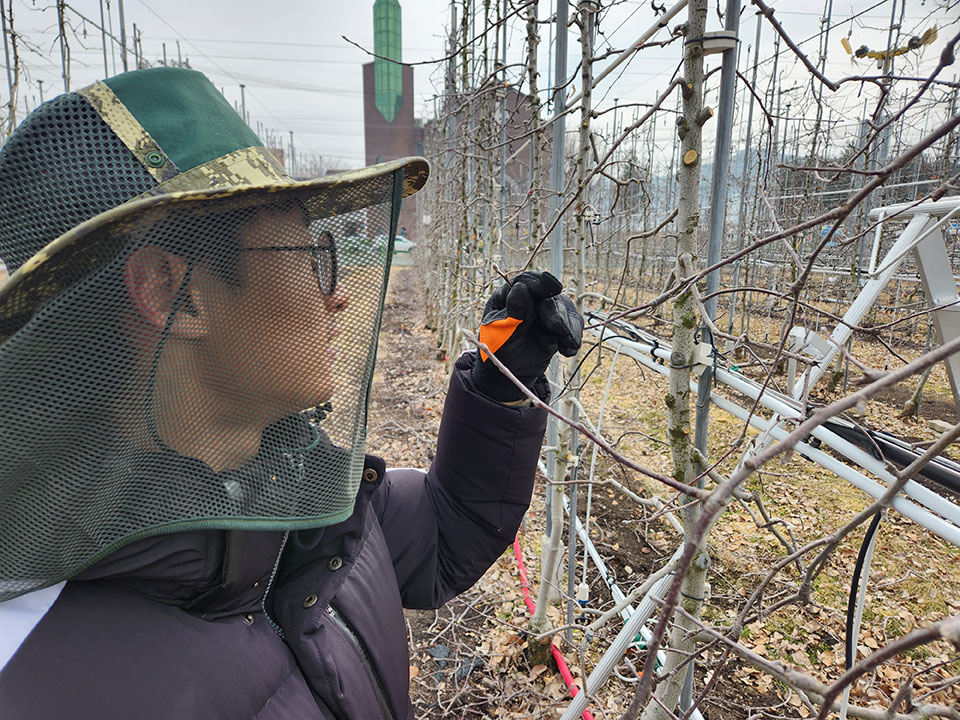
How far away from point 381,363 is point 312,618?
9.67 metres

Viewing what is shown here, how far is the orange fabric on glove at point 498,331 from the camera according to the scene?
1.58m

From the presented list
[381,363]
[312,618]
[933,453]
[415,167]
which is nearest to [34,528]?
[312,618]

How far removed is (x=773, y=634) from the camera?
352 cm

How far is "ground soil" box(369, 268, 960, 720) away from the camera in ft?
9.79

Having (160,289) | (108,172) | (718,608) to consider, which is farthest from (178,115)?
(718,608)

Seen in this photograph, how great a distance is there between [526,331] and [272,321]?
830 millimetres

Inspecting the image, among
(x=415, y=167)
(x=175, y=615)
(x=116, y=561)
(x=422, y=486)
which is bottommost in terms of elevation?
(x=422, y=486)

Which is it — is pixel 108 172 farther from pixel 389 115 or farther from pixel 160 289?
pixel 389 115

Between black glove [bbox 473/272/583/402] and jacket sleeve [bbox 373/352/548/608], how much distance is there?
0.22ft

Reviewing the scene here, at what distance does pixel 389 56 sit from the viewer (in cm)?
3206

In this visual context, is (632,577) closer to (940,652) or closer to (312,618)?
(940,652)

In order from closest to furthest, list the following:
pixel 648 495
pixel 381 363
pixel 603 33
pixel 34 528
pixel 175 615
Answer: pixel 34 528, pixel 175 615, pixel 603 33, pixel 648 495, pixel 381 363

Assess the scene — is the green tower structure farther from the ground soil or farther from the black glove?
the black glove

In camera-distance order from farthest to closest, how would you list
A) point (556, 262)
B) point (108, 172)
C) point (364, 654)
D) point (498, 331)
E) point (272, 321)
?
point (556, 262), point (498, 331), point (364, 654), point (272, 321), point (108, 172)
